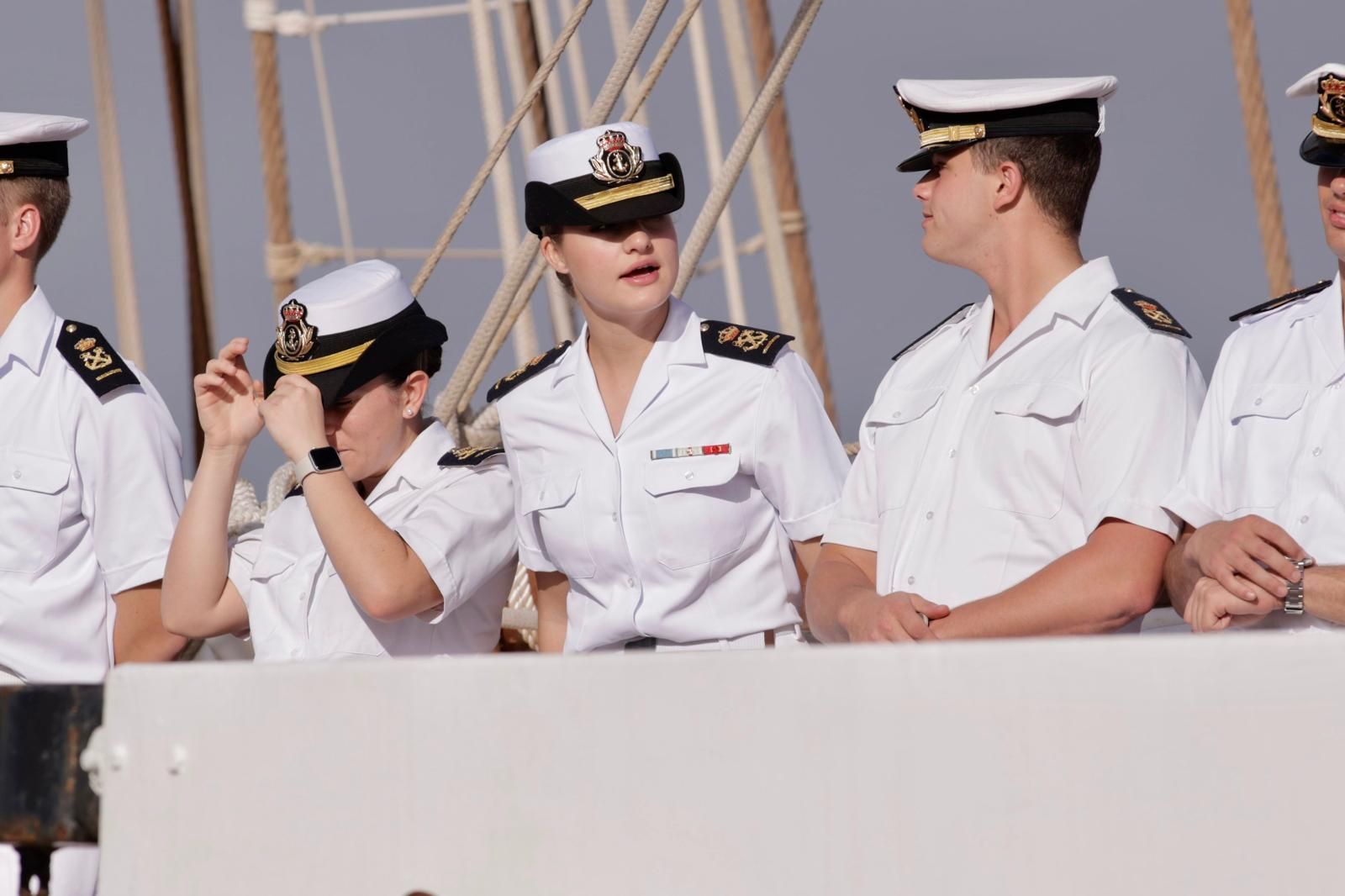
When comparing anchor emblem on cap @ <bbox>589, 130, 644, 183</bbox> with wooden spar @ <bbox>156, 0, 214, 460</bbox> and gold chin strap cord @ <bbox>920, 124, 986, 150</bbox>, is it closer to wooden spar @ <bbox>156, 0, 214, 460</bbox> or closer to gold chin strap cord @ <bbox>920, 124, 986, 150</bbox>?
gold chin strap cord @ <bbox>920, 124, 986, 150</bbox>

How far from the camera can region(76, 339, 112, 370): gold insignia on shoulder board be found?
3.55 m

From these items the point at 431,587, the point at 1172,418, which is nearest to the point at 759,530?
the point at 431,587

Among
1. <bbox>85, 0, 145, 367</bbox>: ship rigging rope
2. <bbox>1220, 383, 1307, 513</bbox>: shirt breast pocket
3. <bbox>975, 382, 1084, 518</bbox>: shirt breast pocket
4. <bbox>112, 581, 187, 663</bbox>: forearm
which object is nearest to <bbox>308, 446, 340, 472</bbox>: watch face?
<bbox>112, 581, 187, 663</bbox>: forearm

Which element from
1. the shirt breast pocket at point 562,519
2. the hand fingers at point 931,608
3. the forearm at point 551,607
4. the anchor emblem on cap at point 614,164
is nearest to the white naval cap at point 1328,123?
the hand fingers at point 931,608

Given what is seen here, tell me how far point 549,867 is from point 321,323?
1658 mm

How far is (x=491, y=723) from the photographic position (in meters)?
2.02

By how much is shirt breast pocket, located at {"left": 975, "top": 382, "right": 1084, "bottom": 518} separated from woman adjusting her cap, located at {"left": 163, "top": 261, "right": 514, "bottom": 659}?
982mm

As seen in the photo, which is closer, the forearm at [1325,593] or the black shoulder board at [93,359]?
the forearm at [1325,593]

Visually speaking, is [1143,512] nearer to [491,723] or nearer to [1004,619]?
[1004,619]

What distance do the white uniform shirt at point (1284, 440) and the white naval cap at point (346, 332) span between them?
144cm

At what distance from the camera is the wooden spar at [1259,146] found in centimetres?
902

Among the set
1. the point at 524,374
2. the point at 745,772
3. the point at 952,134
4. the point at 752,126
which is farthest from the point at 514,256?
the point at 745,772

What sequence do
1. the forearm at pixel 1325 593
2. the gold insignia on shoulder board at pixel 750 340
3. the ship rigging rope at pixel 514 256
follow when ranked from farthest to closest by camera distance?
the ship rigging rope at pixel 514 256
the gold insignia on shoulder board at pixel 750 340
the forearm at pixel 1325 593

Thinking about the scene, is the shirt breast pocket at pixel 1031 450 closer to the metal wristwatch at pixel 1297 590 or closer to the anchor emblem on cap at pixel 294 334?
the metal wristwatch at pixel 1297 590
